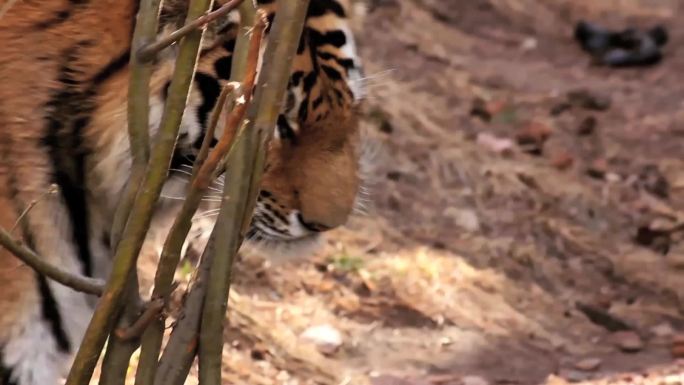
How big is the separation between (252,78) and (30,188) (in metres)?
Answer: 0.51

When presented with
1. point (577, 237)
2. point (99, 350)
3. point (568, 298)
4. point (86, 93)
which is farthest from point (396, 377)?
point (99, 350)

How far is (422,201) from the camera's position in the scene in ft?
11.2

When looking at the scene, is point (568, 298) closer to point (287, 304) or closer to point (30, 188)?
point (287, 304)

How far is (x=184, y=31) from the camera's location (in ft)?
3.11

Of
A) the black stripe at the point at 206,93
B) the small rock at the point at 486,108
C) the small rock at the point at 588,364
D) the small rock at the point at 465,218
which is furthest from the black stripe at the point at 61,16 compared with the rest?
the small rock at the point at 486,108

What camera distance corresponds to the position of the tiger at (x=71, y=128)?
4.37 feet

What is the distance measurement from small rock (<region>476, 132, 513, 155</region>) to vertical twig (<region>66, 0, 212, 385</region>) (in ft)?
9.18

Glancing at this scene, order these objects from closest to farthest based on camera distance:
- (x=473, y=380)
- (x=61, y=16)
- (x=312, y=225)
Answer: (x=61, y=16) < (x=312, y=225) < (x=473, y=380)

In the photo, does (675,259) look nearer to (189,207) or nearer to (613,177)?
(613,177)

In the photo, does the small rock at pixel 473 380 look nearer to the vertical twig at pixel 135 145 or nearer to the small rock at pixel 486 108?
the vertical twig at pixel 135 145

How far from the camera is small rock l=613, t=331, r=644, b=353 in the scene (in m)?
2.62

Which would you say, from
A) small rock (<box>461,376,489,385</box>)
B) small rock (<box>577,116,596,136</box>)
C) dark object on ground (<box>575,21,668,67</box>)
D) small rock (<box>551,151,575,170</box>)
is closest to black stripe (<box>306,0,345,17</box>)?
small rock (<box>461,376,489,385</box>)

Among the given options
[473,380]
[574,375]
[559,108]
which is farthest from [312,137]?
[559,108]

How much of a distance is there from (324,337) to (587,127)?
70.4 inches
